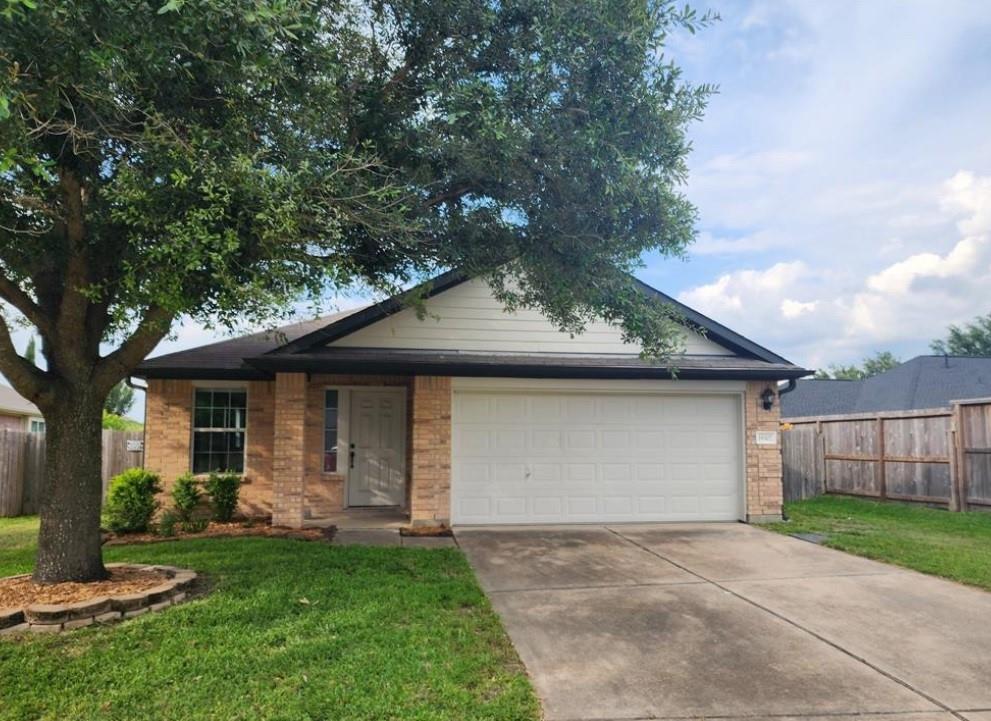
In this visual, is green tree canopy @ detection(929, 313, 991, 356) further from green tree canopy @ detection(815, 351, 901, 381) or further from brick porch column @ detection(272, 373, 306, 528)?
brick porch column @ detection(272, 373, 306, 528)

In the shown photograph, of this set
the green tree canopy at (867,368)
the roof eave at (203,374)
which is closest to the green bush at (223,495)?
the roof eave at (203,374)

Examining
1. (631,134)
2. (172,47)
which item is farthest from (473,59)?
(172,47)

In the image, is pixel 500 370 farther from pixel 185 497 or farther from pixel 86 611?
pixel 86 611

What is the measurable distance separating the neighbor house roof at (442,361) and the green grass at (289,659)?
12.2ft

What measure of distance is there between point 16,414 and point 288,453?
1940cm

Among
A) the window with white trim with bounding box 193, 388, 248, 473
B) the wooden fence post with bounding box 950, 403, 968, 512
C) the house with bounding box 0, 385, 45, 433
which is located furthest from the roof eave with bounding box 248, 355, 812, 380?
the house with bounding box 0, 385, 45, 433

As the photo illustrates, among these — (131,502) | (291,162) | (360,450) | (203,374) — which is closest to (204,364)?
(203,374)

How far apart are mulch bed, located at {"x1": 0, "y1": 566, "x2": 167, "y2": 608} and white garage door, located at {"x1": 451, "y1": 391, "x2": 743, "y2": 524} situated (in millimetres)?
4909

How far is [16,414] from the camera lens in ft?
73.8

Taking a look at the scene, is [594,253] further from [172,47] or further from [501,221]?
[172,47]

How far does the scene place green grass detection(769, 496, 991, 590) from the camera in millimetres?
7410

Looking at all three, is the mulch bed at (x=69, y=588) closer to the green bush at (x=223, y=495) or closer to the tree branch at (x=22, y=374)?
the tree branch at (x=22, y=374)

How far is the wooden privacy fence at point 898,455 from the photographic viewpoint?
11.7 meters

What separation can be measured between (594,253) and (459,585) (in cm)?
390
